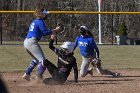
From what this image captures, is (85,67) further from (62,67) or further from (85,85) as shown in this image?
(85,85)

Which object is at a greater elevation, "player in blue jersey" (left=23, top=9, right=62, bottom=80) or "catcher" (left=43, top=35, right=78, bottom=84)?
"player in blue jersey" (left=23, top=9, right=62, bottom=80)

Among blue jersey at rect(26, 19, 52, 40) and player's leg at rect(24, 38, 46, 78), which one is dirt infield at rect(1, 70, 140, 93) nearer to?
player's leg at rect(24, 38, 46, 78)

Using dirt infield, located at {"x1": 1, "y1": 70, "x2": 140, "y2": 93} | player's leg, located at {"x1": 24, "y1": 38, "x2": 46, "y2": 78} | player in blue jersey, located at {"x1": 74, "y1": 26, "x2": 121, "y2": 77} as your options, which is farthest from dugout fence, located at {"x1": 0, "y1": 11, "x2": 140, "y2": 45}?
player's leg, located at {"x1": 24, "y1": 38, "x2": 46, "y2": 78}

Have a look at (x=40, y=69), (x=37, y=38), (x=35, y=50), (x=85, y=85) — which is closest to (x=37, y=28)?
(x=37, y=38)

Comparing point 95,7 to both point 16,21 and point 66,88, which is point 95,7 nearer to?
point 16,21

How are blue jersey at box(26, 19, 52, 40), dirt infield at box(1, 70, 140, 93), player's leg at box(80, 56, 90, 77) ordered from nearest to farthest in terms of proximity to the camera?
1. dirt infield at box(1, 70, 140, 93)
2. blue jersey at box(26, 19, 52, 40)
3. player's leg at box(80, 56, 90, 77)

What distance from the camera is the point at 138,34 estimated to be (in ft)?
94.8

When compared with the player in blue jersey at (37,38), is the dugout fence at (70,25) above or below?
below

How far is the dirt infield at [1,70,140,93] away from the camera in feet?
25.4

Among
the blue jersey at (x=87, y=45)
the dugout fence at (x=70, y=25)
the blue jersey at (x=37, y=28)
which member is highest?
the blue jersey at (x=37, y=28)

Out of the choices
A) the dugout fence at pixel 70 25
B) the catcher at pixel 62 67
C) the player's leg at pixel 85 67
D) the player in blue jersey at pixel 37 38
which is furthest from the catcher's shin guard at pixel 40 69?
the dugout fence at pixel 70 25

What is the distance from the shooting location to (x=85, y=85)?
853cm

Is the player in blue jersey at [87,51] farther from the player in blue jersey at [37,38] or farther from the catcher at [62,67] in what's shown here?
the player in blue jersey at [37,38]

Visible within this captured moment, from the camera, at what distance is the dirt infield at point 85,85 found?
7.74 metres
